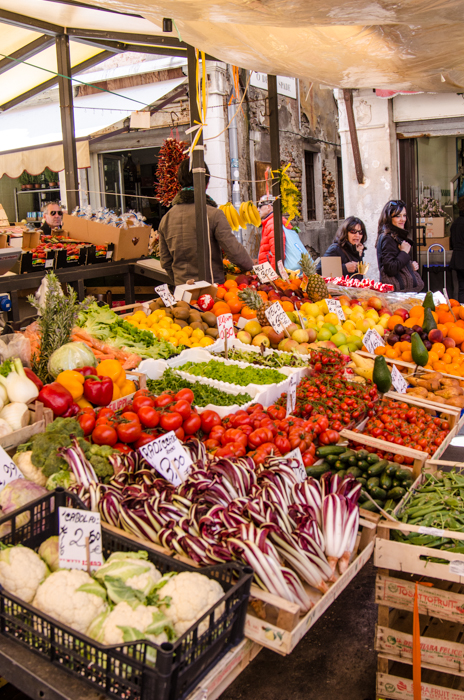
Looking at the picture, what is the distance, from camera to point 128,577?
1.64 meters

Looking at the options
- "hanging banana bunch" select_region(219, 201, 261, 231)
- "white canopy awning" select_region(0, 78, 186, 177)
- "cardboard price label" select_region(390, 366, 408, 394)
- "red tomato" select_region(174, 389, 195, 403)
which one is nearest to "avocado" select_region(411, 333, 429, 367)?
"cardboard price label" select_region(390, 366, 408, 394)

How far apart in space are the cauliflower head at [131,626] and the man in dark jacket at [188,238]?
13.5 ft

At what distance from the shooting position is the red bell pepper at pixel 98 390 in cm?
289

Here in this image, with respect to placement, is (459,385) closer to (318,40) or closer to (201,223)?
(201,223)

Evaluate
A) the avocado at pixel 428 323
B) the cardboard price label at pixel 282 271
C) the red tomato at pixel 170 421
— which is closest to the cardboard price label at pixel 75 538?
the red tomato at pixel 170 421

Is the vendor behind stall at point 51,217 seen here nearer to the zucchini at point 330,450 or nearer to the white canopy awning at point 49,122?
the white canopy awning at point 49,122

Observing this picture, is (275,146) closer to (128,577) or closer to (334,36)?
(334,36)

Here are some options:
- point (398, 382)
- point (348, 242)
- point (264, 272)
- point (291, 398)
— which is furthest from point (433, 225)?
point (291, 398)

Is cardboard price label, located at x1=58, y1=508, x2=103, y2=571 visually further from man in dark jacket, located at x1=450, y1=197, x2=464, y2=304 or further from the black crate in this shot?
man in dark jacket, located at x1=450, y1=197, x2=464, y2=304

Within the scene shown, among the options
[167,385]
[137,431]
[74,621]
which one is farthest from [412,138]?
[74,621]

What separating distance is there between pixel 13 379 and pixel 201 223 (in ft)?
8.79

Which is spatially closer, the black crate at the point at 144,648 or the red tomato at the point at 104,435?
the black crate at the point at 144,648

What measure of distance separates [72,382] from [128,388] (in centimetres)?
41

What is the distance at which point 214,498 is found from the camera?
2.02 meters
